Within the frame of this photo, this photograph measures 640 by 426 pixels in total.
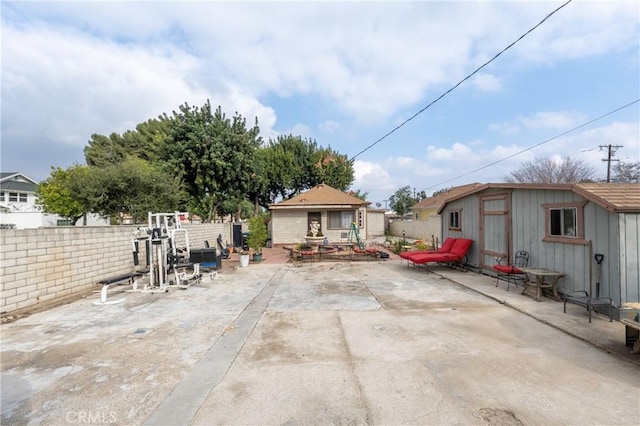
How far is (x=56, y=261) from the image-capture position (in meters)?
6.50

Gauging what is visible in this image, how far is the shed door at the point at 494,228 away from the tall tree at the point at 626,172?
28.7 m

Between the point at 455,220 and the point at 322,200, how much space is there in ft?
31.8

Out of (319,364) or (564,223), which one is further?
(564,223)

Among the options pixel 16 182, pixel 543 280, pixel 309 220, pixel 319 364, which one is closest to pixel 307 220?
pixel 309 220

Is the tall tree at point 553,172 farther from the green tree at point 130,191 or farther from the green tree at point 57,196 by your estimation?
the green tree at point 57,196

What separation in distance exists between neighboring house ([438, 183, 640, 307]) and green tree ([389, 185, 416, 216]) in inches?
1409

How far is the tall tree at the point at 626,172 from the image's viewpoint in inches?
1063

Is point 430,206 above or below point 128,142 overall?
below

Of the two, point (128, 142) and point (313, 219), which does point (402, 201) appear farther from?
point (128, 142)

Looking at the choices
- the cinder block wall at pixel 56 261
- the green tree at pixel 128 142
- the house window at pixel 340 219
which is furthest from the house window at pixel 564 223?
the green tree at pixel 128 142

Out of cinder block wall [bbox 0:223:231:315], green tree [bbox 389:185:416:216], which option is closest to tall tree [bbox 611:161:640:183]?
green tree [bbox 389:185:416:216]

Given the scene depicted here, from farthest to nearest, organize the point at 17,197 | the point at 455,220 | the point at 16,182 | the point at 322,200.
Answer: the point at 16,182 < the point at 17,197 < the point at 322,200 < the point at 455,220

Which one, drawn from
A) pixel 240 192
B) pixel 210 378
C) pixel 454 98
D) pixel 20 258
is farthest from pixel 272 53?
pixel 240 192

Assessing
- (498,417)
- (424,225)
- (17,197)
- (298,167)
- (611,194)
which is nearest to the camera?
(498,417)
